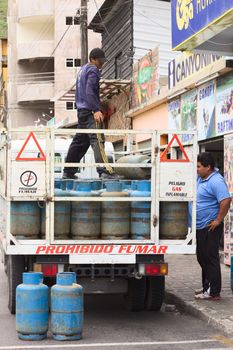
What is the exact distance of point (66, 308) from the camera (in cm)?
688

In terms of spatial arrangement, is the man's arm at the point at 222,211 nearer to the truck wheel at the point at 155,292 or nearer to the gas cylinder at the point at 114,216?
the truck wheel at the point at 155,292

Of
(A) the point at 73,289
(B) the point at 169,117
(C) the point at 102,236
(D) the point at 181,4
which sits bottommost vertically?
(A) the point at 73,289

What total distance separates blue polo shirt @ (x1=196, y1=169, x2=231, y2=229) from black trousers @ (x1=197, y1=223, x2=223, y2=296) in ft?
0.46

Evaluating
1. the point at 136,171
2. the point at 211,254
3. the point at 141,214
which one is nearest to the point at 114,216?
the point at 141,214

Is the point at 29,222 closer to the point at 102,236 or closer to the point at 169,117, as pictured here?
the point at 102,236

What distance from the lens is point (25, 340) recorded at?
7.05 m

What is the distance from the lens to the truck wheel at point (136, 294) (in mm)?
8461

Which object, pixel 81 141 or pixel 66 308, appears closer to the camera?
pixel 66 308

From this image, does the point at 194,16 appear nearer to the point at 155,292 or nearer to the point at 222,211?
the point at 222,211

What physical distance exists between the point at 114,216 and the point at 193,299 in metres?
2.19

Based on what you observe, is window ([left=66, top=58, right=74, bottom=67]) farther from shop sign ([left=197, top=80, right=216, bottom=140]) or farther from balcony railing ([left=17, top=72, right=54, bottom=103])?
shop sign ([left=197, top=80, right=216, bottom=140])

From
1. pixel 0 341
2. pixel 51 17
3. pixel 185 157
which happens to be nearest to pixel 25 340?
pixel 0 341

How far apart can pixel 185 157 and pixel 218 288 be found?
2.21 m

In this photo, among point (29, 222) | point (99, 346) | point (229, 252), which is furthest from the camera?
point (229, 252)
